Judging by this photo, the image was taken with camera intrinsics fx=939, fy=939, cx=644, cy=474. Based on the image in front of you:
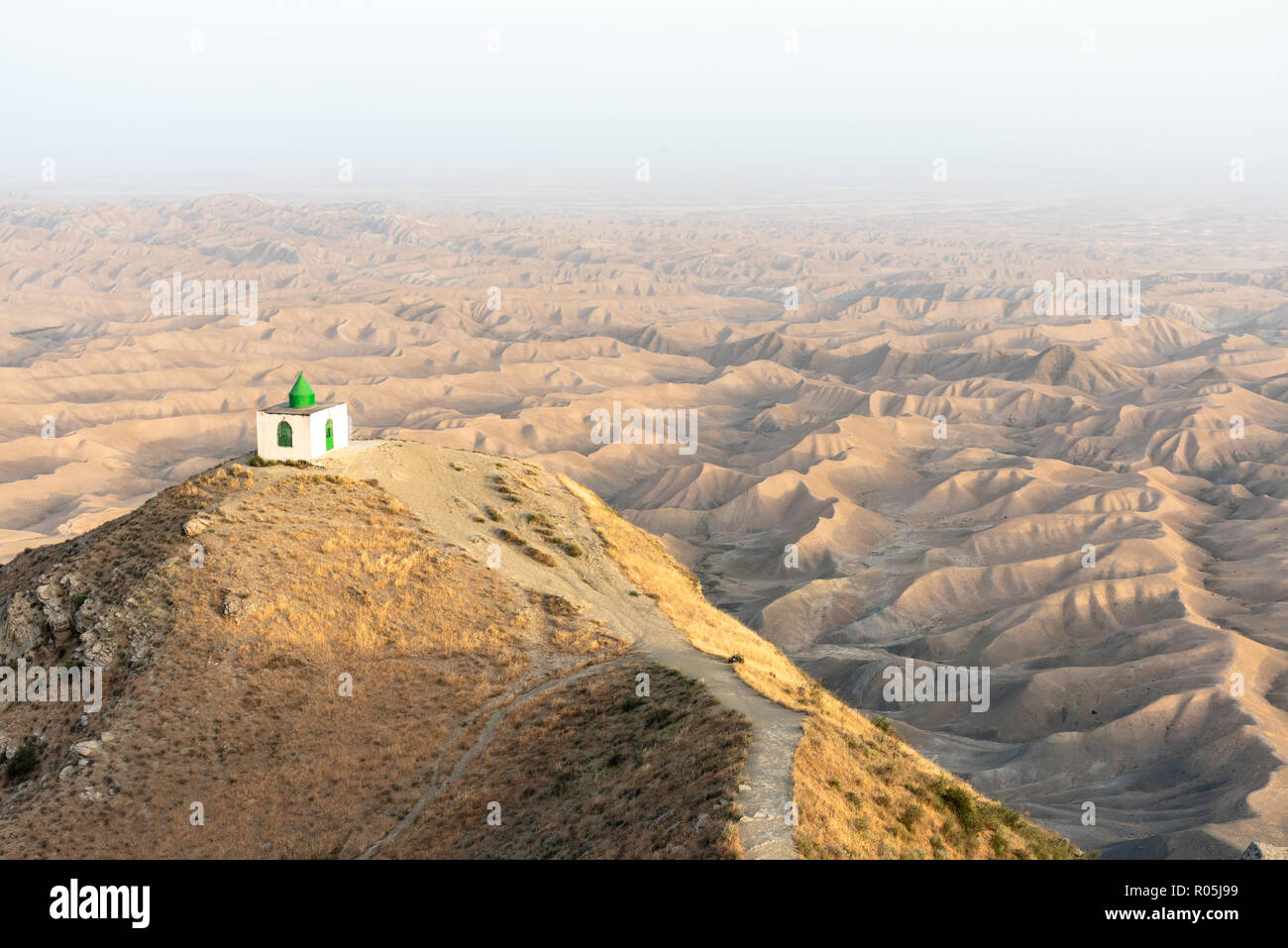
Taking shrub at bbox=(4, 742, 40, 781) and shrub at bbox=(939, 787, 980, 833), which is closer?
shrub at bbox=(939, 787, 980, 833)

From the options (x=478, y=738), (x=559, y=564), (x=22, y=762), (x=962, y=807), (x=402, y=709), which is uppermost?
(x=559, y=564)

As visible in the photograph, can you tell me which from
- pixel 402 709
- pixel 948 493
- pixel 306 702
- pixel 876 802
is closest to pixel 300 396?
pixel 306 702

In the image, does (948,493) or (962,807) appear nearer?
(962,807)

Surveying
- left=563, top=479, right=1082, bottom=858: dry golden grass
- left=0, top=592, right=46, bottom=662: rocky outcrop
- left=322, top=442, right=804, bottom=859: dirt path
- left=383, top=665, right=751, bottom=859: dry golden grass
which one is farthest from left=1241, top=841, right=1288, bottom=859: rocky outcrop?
left=0, top=592, right=46, bottom=662: rocky outcrop

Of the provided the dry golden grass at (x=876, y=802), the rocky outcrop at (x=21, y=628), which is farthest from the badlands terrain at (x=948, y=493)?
the rocky outcrop at (x=21, y=628)

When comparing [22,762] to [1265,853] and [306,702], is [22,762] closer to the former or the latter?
[306,702]

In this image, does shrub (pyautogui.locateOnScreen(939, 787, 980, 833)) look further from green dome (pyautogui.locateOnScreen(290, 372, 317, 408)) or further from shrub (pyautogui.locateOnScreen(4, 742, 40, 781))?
green dome (pyautogui.locateOnScreen(290, 372, 317, 408))
